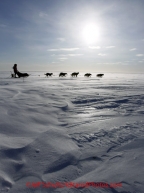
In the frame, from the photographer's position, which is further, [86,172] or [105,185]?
[86,172]

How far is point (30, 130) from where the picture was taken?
2.87 m

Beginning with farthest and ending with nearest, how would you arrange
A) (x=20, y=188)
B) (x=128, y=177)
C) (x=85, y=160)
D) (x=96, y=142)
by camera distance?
(x=96, y=142) → (x=85, y=160) → (x=128, y=177) → (x=20, y=188)

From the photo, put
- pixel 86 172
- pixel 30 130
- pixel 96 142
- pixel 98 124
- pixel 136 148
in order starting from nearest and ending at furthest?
1. pixel 86 172
2. pixel 136 148
3. pixel 96 142
4. pixel 30 130
5. pixel 98 124

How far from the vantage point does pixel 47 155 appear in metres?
2.12

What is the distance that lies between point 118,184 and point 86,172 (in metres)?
0.39

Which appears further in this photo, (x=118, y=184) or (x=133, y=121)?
(x=133, y=121)

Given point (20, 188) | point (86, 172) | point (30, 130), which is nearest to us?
point (20, 188)

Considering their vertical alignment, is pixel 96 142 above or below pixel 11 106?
below

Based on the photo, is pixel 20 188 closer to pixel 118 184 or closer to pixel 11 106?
pixel 118 184

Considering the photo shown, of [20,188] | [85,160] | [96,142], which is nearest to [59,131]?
[96,142]

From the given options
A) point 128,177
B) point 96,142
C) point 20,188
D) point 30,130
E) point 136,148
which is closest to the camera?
point 20,188

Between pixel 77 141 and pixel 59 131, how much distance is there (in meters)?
0.50

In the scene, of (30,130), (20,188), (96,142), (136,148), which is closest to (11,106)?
(30,130)

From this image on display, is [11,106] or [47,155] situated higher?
[11,106]
